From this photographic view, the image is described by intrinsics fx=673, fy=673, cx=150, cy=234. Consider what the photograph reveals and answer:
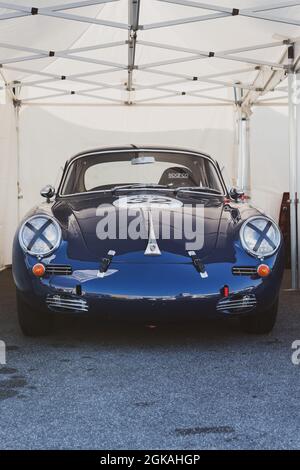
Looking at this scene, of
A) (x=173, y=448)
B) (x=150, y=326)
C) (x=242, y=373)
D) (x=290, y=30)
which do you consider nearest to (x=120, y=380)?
(x=242, y=373)

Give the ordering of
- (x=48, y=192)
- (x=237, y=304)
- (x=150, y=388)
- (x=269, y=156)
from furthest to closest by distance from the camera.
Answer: (x=269, y=156) → (x=48, y=192) → (x=237, y=304) → (x=150, y=388)

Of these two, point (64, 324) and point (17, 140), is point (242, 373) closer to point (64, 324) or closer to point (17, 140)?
point (64, 324)

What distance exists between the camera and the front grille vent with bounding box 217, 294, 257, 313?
Answer: 364cm

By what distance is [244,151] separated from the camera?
989cm

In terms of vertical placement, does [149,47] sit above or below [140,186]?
above

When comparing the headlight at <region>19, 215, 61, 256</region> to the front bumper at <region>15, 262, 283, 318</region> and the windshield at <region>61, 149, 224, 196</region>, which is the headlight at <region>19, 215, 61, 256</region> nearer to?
the front bumper at <region>15, 262, 283, 318</region>

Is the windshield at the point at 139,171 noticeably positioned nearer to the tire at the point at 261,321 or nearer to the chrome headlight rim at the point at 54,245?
the chrome headlight rim at the point at 54,245

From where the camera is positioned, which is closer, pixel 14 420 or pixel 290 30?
pixel 14 420

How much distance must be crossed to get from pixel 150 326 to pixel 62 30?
458 centimetres

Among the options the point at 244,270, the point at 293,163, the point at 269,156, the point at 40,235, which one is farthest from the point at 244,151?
the point at 40,235

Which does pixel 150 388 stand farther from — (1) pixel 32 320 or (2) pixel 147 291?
(1) pixel 32 320

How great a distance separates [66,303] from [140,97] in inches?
271

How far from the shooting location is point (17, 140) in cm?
989

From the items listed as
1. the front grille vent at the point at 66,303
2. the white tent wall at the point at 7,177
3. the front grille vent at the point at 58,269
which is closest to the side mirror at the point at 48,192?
the front grille vent at the point at 58,269
